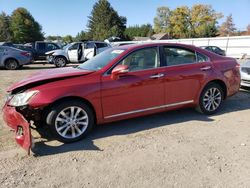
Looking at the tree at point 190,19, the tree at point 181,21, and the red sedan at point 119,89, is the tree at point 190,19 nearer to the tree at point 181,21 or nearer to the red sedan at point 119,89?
the tree at point 181,21

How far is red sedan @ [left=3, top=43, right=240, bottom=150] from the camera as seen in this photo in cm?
431

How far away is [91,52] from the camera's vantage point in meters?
17.5

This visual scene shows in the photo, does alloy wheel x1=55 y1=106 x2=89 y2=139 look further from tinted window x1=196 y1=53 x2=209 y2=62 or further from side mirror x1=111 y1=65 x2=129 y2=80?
tinted window x1=196 y1=53 x2=209 y2=62

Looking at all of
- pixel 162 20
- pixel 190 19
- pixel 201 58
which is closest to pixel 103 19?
pixel 162 20

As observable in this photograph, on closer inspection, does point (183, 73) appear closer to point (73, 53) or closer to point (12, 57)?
point (12, 57)

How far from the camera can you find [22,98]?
14.0 ft

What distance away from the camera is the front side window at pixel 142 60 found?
5.03 metres

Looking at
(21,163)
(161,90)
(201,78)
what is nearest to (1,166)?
(21,163)

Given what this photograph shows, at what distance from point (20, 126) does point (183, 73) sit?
3079 millimetres

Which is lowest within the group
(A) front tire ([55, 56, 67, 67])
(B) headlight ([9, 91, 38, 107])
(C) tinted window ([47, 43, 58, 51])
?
(A) front tire ([55, 56, 67, 67])

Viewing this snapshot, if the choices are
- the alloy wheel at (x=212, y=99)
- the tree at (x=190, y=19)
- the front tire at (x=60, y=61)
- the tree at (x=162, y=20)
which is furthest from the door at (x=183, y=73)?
the tree at (x=162, y=20)

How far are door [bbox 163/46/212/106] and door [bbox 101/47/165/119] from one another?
0.63 feet

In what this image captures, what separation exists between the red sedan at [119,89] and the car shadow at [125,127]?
0.61 ft

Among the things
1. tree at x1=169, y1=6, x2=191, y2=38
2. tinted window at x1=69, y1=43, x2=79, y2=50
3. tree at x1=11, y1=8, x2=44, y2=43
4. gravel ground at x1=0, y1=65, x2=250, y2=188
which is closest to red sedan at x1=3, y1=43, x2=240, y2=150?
gravel ground at x1=0, y1=65, x2=250, y2=188
